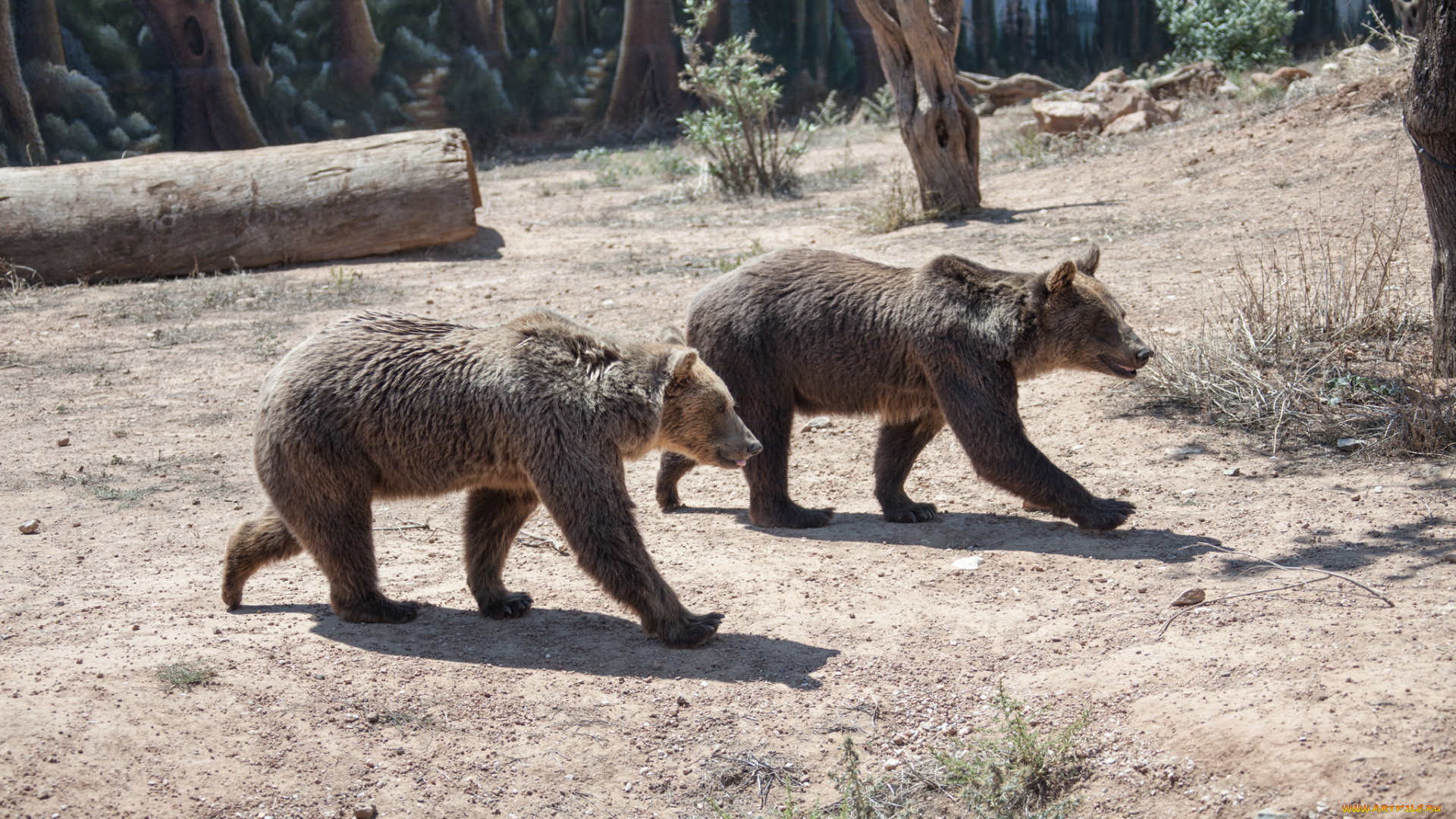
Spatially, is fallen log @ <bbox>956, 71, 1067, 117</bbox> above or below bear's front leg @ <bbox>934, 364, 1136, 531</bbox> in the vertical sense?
above

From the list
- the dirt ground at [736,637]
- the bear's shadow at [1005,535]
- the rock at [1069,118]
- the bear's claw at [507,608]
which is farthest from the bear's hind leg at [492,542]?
the rock at [1069,118]

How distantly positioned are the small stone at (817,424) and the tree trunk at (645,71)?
1390cm

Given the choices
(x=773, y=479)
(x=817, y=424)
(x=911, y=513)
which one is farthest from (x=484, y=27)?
(x=911, y=513)

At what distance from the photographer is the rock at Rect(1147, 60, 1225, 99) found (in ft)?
54.2

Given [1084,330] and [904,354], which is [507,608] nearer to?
[904,354]

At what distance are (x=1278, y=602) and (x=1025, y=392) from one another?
3385mm

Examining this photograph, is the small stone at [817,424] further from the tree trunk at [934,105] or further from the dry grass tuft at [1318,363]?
the tree trunk at [934,105]

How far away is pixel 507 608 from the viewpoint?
187 inches

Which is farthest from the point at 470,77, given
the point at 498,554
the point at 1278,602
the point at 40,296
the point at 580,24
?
the point at 1278,602

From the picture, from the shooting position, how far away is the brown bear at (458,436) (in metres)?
4.31

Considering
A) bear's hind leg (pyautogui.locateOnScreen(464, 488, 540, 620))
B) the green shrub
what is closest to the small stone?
bear's hind leg (pyautogui.locateOnScreen(464, 488, 540, 620))

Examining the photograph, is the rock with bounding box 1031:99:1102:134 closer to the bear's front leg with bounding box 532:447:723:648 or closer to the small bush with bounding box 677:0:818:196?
the small bush with bounding box 677:0:818:196

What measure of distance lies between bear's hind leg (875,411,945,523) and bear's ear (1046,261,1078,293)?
2.94ft

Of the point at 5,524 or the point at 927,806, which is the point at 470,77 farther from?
the point at 927,806
